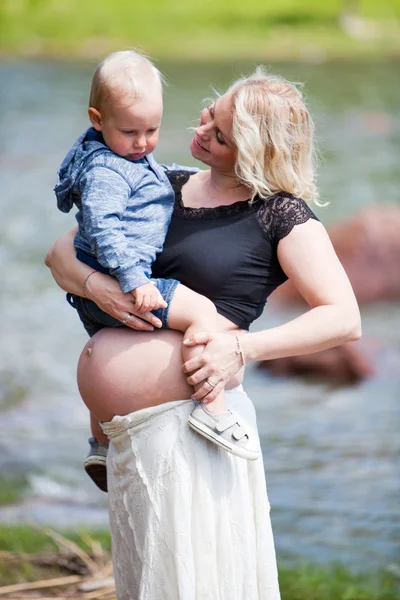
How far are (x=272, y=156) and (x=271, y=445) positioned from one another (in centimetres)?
330

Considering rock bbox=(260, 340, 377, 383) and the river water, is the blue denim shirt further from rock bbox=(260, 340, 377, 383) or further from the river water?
rock bbox=(260, 340, 377, 383)

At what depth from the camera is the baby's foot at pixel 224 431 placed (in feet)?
6.30

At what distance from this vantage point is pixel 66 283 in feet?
7.05

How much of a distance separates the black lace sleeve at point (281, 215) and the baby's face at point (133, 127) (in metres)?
0.29

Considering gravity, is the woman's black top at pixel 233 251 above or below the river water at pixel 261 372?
below

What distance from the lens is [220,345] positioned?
76.9 inches

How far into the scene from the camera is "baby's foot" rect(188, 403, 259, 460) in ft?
6.30

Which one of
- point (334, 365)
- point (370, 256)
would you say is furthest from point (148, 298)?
point (370, 256)

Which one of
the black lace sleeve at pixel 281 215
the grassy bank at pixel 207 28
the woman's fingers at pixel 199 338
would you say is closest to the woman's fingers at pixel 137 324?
the woman's fingers at pixel 199 338

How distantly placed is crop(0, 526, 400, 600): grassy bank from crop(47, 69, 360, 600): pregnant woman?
1.40 meters

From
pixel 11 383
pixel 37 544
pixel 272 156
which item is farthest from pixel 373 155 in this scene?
pixel 272 156

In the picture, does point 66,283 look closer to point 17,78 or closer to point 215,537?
point 215,537

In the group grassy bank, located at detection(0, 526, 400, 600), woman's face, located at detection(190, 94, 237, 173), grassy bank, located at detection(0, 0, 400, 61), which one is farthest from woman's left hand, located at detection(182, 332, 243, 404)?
grassy bank, located at detection(0, 0, 400, 61)

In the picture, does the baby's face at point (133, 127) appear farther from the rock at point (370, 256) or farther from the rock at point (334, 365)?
the rock at point (370, 256)
